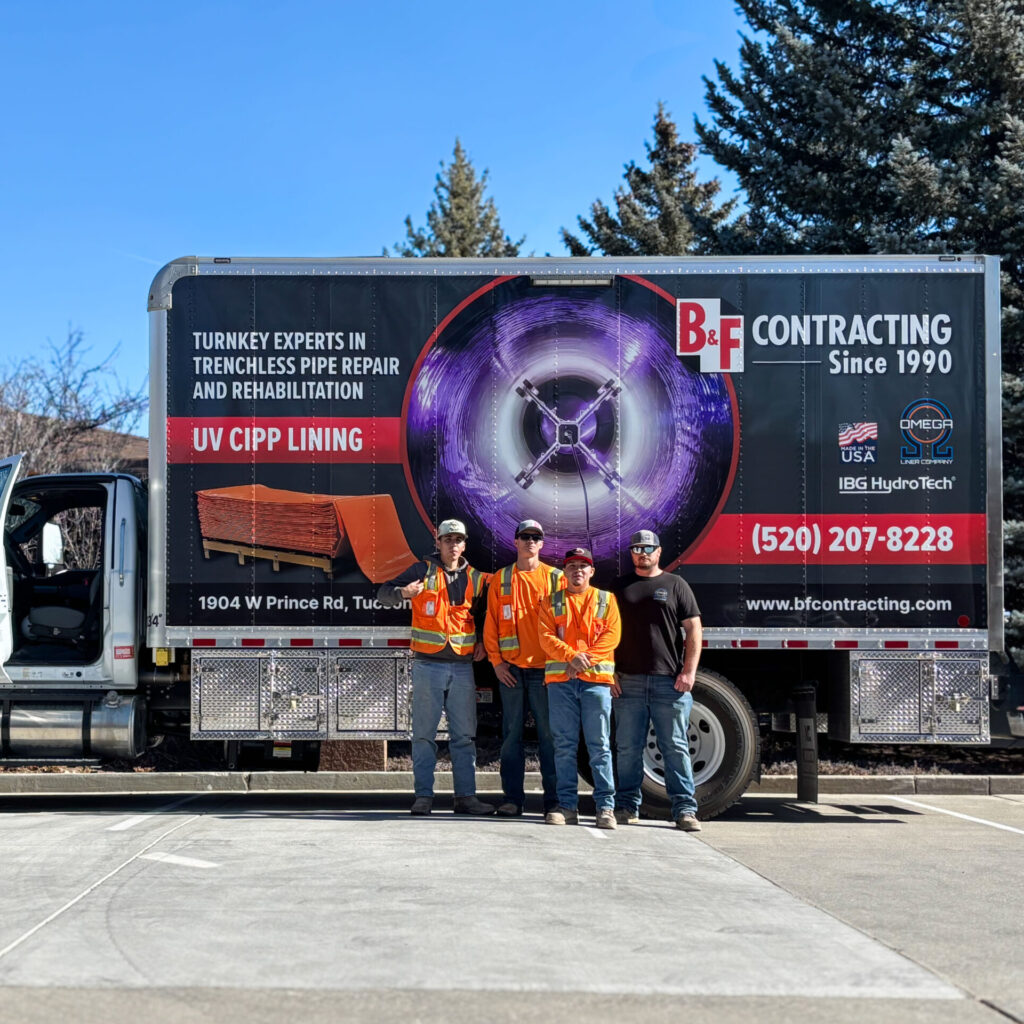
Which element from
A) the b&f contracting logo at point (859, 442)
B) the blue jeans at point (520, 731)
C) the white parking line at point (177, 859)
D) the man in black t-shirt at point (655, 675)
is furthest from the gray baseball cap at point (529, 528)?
the white parking line at point (177, 859)

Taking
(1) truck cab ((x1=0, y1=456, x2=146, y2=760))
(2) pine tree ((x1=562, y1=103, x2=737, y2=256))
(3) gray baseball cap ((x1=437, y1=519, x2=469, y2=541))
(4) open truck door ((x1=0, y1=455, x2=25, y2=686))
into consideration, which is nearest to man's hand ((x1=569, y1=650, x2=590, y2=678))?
(3) gray baseball cap ((x1=437, y1=519, x2=469, y2=541))

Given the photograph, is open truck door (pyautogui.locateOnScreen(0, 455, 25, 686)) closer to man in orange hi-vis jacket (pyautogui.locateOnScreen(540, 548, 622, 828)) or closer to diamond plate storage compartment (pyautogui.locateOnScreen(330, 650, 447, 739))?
diamond plate storage compartment (pyautogui.locateOnScreen(330, 650, 447, 739))

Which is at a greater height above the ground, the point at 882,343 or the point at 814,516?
the point at 882,343

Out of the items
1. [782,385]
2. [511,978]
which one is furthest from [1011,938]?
[782,385]

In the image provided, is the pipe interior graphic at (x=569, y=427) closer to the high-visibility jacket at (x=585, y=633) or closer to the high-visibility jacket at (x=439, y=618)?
the high-visibility jacket at (x=439, y=618)

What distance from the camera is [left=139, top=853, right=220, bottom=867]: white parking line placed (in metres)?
7.06

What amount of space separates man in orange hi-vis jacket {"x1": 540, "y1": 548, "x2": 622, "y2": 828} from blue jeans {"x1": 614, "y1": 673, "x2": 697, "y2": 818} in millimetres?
171

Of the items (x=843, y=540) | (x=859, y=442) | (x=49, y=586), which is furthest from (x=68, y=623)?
(x=859, y=442)

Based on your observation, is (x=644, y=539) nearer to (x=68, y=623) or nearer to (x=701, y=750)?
(x=701, y=750)

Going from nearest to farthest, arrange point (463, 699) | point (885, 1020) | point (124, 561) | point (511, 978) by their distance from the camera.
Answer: point (885, 1020), point (511, 978), point (463, 699), point (124, 561)

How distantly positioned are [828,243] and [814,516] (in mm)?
6084

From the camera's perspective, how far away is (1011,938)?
221 inches

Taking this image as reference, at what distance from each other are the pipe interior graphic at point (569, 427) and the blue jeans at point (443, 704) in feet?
2.75

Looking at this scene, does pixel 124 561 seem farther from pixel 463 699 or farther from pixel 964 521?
pixel 964 521
